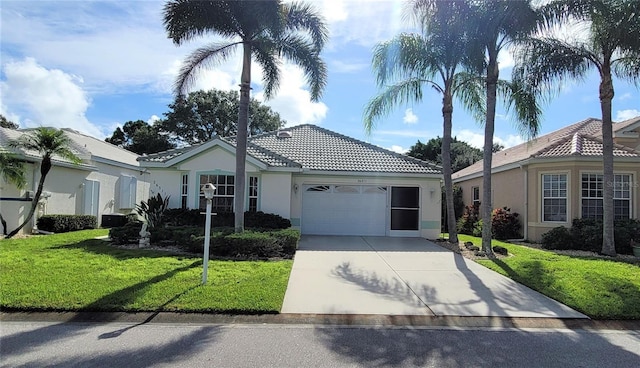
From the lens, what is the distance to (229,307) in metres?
6.02

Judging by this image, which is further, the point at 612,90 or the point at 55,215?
the point at 55,215

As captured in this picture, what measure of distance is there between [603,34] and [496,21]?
3.35 m

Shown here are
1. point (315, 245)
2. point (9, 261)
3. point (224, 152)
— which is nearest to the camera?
point (9, 261)

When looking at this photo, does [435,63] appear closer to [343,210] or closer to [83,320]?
[343,210]

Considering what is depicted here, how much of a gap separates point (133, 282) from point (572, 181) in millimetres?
15402

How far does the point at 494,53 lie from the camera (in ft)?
39.0

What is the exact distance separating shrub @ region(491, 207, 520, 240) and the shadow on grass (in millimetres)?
14341

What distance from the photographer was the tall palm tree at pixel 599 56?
36.3 ft

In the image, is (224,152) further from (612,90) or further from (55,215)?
(612,90)

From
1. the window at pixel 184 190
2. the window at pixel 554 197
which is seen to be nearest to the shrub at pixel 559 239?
the window at pixel 554 197

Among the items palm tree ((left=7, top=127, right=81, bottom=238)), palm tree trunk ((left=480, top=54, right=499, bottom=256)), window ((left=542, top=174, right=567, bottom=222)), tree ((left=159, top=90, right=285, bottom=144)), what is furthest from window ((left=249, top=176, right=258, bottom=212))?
tree ((left=159, top=90, right=285, bottom=144))

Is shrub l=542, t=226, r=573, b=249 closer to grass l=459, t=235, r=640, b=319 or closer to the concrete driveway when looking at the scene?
grass l=459, t=235, r=640, b=319

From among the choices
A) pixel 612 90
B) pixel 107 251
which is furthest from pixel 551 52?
pixel 107 251

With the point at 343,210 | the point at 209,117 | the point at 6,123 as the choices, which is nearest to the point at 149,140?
the point at 209,117
